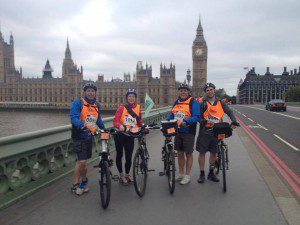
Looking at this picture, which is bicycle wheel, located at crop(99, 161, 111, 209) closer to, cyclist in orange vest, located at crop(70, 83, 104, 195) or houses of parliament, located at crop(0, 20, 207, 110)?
cyclist in orange vest, located at crop(70, 83, 104, 195)

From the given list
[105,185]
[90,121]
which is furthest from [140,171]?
[90,121]

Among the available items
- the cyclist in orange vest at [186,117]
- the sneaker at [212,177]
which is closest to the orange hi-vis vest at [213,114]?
the cyclist in orange vest at [186,117]

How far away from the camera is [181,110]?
5953mm

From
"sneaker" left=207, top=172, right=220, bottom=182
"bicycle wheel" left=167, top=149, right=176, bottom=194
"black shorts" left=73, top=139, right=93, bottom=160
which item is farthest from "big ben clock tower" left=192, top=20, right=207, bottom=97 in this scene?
"black shorts" left=73, top=139, right=93, bottom=160

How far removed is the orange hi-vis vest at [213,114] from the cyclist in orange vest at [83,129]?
2.16m

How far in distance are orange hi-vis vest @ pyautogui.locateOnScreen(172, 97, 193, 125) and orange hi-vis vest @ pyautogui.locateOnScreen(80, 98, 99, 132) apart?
1571mm

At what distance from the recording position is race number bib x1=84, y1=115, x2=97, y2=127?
5321 millimetres

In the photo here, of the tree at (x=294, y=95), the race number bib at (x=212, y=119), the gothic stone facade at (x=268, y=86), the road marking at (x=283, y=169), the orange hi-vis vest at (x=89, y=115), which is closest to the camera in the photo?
the orange hi-vis vest at (x=89, y=115)

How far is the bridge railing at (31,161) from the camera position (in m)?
4.47

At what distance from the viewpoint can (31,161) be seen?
512 centimetres

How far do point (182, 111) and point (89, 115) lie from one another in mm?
1787

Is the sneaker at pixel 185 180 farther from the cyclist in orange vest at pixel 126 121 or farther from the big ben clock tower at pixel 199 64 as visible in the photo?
the big ben clock tower at pixel 199 64

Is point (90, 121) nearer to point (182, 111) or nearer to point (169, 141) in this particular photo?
point (169, 141)

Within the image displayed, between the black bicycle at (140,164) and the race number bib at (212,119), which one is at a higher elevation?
the race number bib at (212,119)
